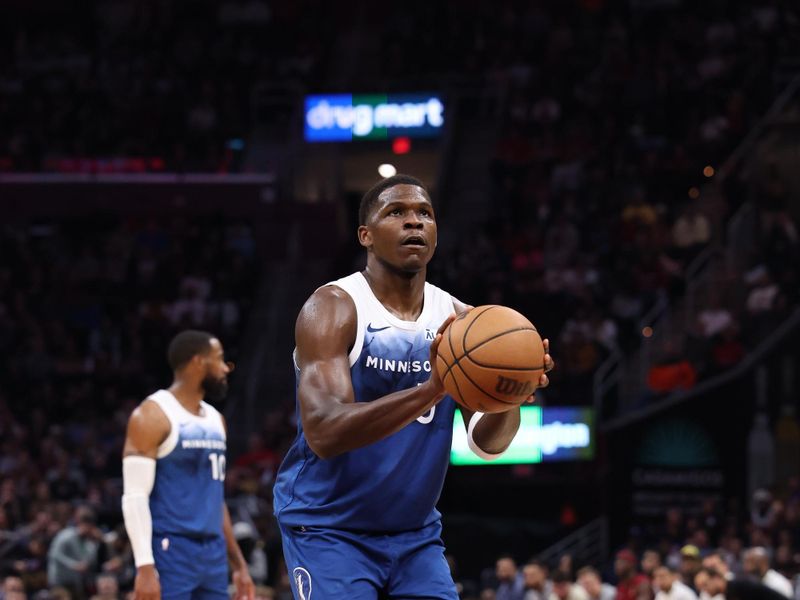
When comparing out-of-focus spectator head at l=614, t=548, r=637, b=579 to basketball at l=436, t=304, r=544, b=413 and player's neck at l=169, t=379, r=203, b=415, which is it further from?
basketball at l=436, t=304, r=544, b=413

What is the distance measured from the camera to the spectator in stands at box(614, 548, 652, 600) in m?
11.7

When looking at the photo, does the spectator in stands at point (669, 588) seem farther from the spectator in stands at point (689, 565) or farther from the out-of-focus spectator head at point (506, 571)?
the out-of-focus spectator head at point (506, 571)

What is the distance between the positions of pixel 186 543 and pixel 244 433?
1267cm

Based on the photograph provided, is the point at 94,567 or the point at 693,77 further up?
the point at 693,77

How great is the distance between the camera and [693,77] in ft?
67.8

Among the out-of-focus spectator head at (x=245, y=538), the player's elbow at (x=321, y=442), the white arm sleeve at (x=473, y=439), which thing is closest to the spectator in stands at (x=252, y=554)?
the out-of-focus spectator head at (x=245, y=538)

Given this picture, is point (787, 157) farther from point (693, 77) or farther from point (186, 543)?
point (186, 543)

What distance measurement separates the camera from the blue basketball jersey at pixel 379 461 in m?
4.62


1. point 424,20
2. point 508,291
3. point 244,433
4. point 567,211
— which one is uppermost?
point 424,20

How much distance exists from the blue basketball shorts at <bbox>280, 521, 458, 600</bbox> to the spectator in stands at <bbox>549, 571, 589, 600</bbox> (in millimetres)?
7905

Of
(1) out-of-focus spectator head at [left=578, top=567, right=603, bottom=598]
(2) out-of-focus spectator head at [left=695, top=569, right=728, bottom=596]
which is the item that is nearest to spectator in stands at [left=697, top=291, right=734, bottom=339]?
(1) out-of-focus spectator head at [left=578, top=567, right=603, bottom=598]

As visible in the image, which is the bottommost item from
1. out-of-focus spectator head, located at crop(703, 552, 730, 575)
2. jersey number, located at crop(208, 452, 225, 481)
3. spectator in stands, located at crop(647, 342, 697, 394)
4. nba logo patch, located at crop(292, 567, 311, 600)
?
out-of-focus spectator head, located at crop(703, 552, 730, 575)

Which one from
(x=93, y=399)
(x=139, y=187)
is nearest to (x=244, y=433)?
(x=93, y=399)

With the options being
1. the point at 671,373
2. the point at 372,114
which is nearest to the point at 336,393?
the point at 671,373
